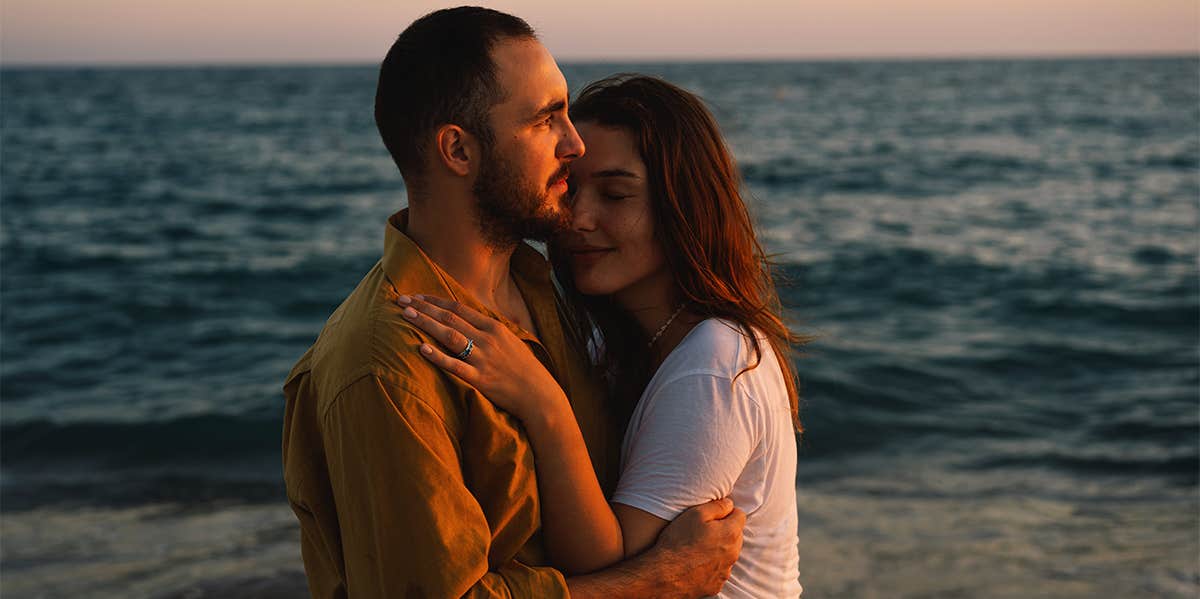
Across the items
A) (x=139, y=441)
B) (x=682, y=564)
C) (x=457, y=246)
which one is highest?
(x=457, y=246)

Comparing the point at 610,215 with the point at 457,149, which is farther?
the point at 610,215

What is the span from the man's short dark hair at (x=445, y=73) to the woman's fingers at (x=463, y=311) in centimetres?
30

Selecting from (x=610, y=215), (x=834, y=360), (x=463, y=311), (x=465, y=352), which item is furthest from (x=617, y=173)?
(x=834, y=360)

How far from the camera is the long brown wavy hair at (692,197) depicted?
253 centimetres

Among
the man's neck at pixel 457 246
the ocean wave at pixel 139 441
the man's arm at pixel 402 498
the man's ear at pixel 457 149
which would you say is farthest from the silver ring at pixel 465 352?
the ocean wave at pixel 139 441

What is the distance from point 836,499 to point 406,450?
4.54m

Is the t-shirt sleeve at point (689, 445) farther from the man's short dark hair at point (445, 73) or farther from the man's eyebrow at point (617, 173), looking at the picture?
the man's short dark hair at point (445, 73)

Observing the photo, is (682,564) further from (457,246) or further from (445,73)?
(445,73)

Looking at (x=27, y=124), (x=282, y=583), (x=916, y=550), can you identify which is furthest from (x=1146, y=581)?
(x=27, y=124)

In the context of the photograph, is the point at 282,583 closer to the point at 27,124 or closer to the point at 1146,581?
the point at 1146,581

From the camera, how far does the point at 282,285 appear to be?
12.3 m

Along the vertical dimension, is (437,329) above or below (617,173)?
below

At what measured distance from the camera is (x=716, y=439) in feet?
7.53

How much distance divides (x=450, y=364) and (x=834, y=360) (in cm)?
765
